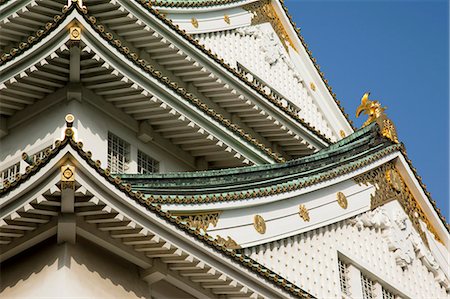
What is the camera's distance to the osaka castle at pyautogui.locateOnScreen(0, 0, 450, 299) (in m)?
16.4

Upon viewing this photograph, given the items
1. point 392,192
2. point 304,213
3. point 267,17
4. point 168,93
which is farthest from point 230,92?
point 267,17

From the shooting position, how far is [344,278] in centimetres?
2216

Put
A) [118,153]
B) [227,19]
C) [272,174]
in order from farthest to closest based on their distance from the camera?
[227,19] → [118,153] → [272,174]

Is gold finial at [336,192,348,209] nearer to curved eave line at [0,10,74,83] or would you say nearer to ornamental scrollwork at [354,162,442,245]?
ornamental scrollwork at [354,162,442,245]

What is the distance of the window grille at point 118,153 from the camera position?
2188 cm

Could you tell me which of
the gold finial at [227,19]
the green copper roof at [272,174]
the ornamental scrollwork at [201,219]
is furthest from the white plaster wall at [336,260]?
the gold finial at [227,19]

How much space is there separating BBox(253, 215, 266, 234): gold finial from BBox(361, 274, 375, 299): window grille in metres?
3.10

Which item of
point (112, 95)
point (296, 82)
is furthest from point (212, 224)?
point (296, 82)

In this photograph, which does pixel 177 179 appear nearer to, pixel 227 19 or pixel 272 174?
pixel 272 174

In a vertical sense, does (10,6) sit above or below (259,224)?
above

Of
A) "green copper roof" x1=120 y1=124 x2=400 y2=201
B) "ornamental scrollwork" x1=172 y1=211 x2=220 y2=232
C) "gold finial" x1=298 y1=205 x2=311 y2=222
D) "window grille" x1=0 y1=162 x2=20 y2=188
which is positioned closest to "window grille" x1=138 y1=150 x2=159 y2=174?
"green copper roof" x1=120 y1=124 x2=400 y2=201

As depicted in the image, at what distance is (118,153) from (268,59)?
28.3ft

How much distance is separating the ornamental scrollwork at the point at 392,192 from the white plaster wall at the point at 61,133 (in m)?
4.86

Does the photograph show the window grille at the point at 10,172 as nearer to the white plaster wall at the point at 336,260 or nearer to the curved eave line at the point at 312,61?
the white plaster wall at the point at 336,260
